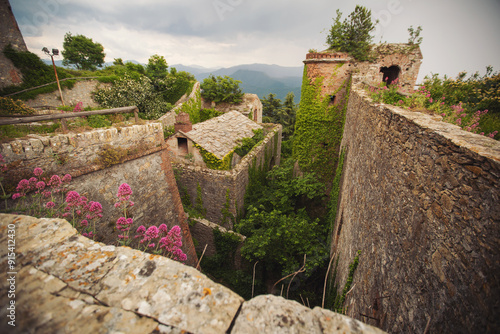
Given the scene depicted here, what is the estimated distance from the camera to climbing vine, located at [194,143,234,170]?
30.0 ft

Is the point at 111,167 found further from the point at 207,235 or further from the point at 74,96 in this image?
the point at 74,96

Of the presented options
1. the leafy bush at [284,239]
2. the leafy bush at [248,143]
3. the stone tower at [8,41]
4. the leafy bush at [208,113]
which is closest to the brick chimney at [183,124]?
the leafy bush at [248,143]

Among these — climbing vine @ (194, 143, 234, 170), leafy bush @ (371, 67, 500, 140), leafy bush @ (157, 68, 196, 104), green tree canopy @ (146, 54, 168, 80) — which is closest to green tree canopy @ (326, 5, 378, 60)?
leafy bush @ (371, 67, 500, 140)

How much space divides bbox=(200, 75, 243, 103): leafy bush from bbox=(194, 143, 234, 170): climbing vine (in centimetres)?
1257

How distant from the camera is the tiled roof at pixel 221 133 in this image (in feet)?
31.4

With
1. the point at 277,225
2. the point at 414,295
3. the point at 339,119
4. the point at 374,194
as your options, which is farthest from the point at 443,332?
the point at 339,119

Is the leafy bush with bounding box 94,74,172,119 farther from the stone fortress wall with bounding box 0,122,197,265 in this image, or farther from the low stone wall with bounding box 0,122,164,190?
the low stone wall with bounding box 0,122,164,190

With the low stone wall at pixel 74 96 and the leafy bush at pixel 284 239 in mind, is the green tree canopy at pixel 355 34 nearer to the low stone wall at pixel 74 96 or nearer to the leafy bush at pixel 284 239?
the leafy bush at pixel 284 239

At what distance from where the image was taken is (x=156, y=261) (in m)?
1.69

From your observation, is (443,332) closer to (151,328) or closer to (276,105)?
(151,328)

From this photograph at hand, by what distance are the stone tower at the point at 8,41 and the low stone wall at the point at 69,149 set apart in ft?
52.2

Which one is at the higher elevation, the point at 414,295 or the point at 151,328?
the point at 151,328

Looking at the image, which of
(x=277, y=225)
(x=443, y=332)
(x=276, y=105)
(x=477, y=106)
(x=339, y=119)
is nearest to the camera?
(x=443, y=332)

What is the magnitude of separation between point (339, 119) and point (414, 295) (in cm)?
1051
